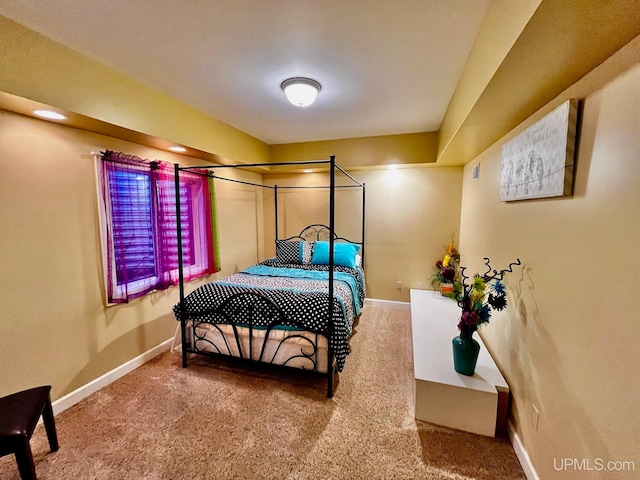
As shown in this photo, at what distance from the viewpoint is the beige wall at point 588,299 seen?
0.96 metres

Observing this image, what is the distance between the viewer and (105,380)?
233 centimetres

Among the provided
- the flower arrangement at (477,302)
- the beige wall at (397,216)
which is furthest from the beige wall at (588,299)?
the beige wall at (397,216)

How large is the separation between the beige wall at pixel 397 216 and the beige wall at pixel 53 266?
2.63 meters

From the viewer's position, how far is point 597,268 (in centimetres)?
110

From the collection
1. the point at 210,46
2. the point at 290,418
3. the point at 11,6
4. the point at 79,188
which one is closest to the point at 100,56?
the point at 11,6

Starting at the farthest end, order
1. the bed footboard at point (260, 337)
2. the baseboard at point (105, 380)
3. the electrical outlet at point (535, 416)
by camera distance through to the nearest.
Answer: the bed footboard at point (260, 337)
the baseboard at point (105, 380)
the electrical outlet at point (535, 416)

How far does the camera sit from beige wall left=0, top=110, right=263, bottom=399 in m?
1.78

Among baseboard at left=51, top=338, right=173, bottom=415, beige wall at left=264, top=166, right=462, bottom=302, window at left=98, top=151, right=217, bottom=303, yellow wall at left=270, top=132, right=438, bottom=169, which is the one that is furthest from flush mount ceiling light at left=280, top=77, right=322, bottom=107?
baseboard at left=51, top=338, right=173, bottom=415

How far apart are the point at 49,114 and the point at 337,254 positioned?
9.87 ft

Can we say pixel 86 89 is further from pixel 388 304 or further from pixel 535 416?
pixel 388 304

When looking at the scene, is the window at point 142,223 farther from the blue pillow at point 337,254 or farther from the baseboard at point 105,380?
the blue pillow at point 337,254

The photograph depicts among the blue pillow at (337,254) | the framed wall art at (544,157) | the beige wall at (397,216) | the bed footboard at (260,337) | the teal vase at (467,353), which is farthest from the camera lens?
the beige wall at (397,216)

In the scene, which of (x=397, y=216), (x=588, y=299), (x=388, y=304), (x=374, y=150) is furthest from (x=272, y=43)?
(x=388, y=304)

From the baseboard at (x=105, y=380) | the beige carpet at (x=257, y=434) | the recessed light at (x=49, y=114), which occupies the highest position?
the recessed light at (x=49, y=114)
